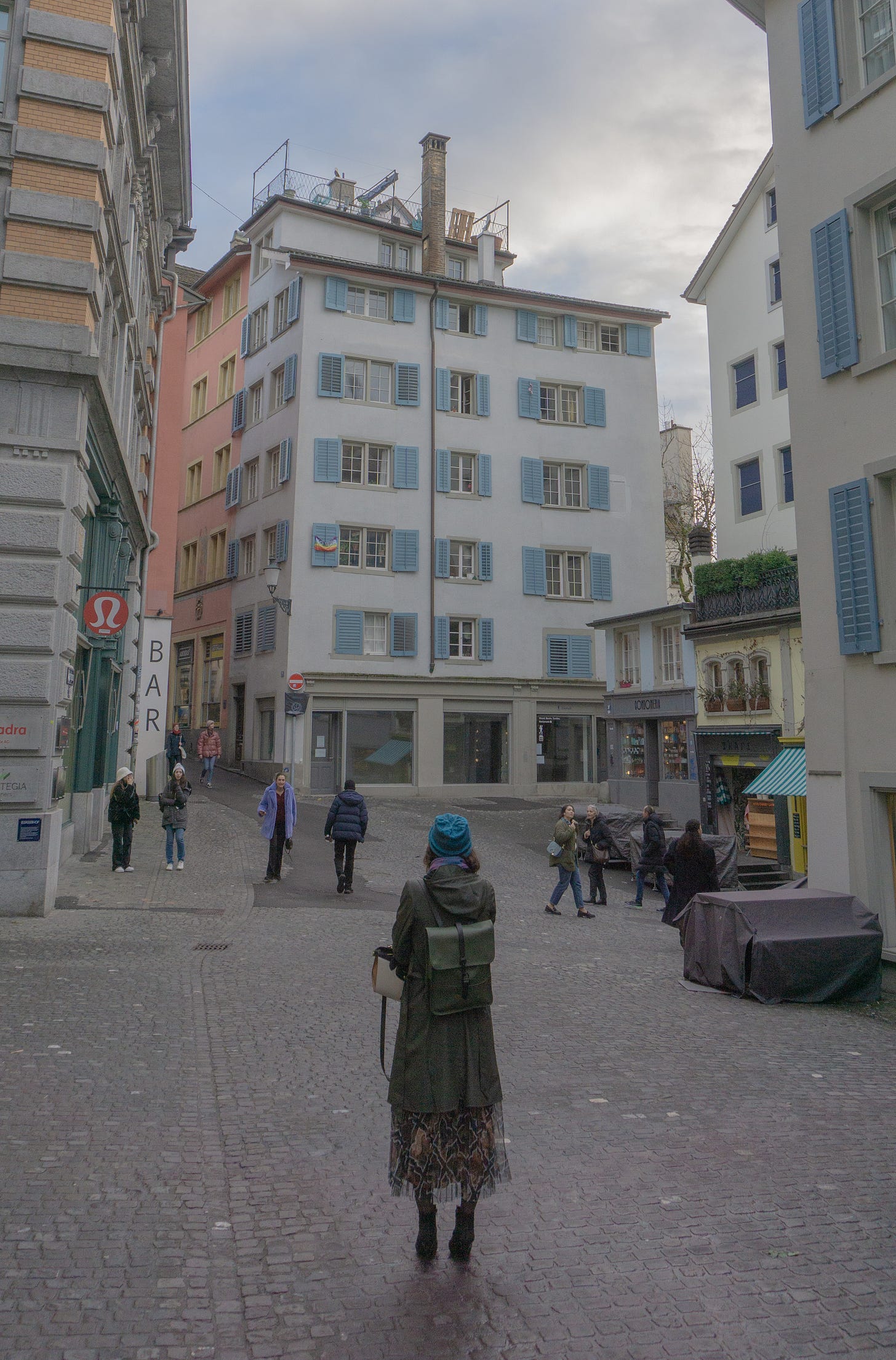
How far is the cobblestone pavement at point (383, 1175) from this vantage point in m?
3.79

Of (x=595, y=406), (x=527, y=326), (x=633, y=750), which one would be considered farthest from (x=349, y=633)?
(x=527, y=326)

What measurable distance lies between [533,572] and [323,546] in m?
7.76

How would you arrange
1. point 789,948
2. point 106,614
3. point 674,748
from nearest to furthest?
point 789,948, point 106,614, point 674,748

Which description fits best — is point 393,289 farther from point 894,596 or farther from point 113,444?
point 894,596

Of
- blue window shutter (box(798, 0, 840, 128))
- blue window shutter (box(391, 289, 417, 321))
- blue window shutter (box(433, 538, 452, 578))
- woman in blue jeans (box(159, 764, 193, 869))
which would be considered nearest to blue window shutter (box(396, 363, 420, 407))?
blue window shutter (box(391, 289, 417, 321))

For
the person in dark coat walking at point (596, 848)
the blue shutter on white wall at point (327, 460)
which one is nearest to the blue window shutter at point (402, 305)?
the blue shutter on white wall at point (327, 460)

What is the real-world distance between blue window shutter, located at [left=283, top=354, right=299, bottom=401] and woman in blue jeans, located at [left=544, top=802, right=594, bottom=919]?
22.9m

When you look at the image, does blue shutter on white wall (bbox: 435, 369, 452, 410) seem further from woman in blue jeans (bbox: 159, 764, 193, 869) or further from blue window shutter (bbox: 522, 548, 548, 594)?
woman in blue jeans (bbox: 159, 764, 193, 869)

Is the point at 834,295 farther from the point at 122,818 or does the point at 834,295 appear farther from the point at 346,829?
the point at 122,818

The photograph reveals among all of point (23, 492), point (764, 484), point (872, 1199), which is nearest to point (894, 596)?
point (872, 1199)

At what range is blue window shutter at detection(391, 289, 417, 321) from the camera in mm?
35094

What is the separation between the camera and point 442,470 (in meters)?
35.1

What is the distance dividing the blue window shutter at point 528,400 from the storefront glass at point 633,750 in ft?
45.0

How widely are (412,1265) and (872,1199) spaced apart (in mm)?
2416
